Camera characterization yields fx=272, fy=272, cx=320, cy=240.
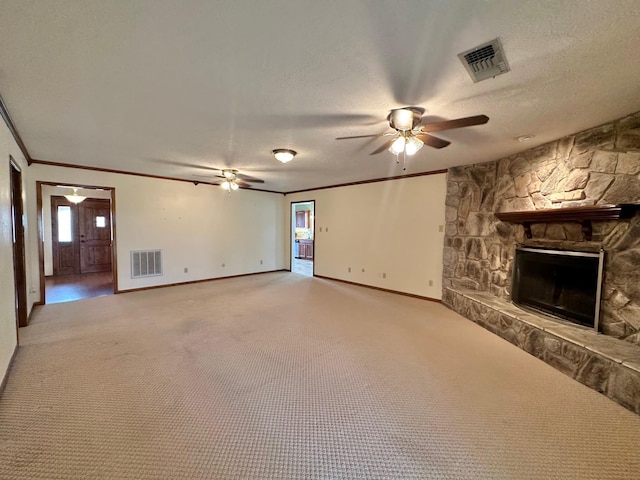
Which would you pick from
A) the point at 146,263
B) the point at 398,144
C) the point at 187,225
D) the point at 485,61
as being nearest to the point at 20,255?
the point at 146,263

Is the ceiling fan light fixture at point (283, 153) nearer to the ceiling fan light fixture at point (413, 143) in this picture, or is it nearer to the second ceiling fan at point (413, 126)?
the second ceiling fan at point (413, 126)

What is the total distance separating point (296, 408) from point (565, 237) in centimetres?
338

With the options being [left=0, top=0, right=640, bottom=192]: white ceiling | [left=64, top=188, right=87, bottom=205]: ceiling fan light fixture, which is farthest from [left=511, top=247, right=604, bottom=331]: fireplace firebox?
[left=64, top=188, right=87, bottom=205]: ceiling fan light fixture

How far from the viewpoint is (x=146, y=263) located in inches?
216

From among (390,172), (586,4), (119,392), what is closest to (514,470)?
(586,4)

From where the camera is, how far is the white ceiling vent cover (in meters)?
1.51

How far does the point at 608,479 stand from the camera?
146cm

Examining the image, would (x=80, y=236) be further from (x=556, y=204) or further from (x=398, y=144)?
(x=556, y=204)

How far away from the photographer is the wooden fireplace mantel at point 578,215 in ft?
7.89

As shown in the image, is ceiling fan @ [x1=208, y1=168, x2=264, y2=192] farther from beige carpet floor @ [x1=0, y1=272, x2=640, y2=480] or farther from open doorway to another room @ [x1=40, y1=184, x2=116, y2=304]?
open doorway to another room @ [x1=40, y1=184, x2=116, y2=304]

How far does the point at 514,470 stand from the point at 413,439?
1.73 feet

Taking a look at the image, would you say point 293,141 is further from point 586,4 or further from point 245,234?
point 245,234

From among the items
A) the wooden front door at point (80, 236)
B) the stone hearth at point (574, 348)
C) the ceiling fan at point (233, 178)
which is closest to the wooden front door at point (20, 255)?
the ceiling fan at point (233, 178)

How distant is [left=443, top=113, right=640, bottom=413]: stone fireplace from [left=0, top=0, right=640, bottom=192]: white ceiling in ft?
1.38
